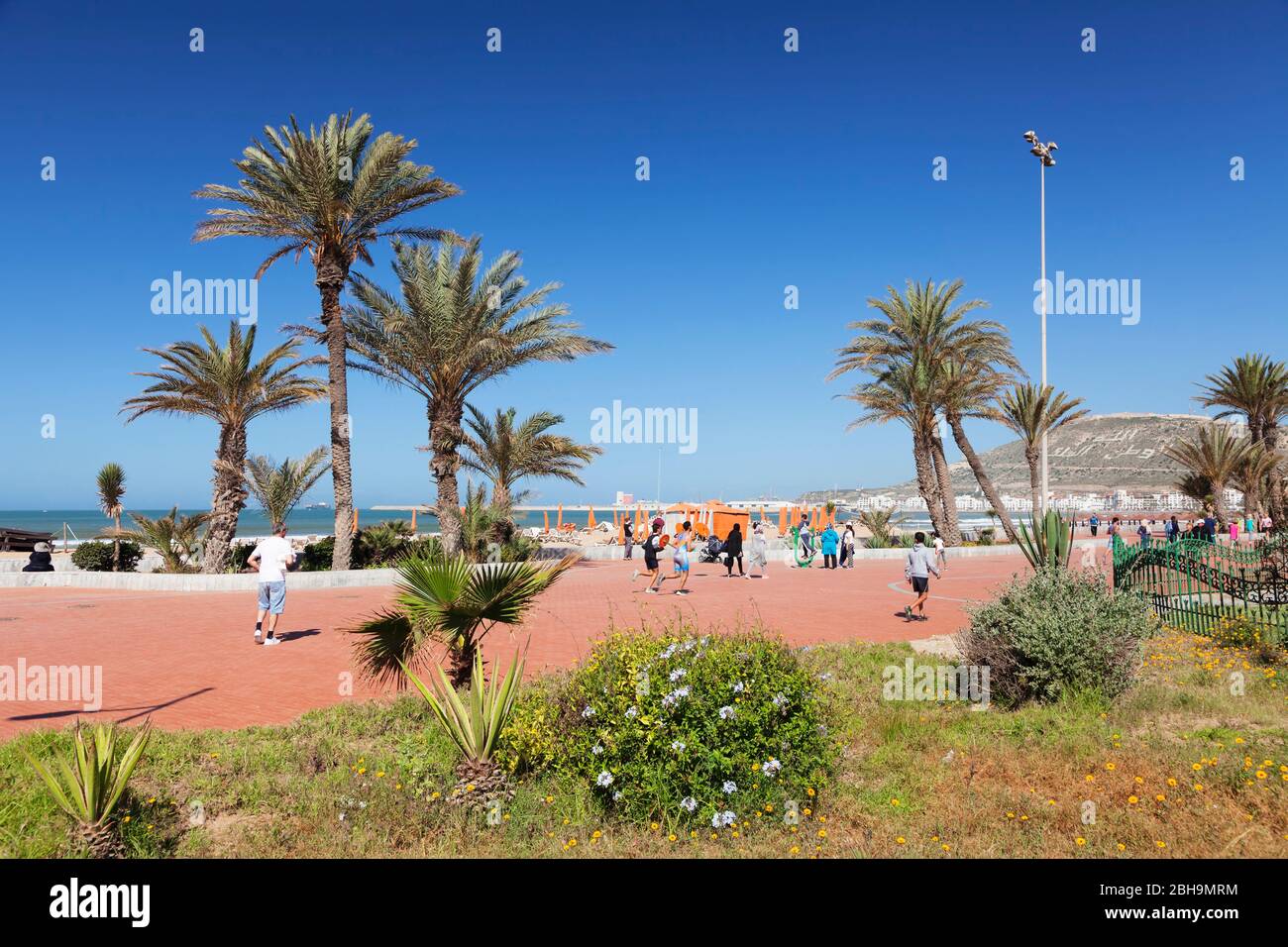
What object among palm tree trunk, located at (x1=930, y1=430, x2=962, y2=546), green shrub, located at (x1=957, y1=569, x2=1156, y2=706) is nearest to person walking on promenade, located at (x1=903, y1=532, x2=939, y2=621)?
green shrub, located at (x1=957, y1=569, x2=1156, y2=706)

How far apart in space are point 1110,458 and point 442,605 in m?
181

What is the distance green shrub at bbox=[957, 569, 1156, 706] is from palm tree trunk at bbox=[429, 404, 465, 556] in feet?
49.2

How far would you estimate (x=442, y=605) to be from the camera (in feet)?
17.7

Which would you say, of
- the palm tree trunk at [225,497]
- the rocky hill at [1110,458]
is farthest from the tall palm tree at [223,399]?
the rocky hill at [1110,458]

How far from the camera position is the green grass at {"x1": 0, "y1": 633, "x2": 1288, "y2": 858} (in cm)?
411

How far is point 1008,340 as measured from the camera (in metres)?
28.8

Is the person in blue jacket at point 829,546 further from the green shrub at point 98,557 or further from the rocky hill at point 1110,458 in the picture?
the rocky hill at point 1110,458

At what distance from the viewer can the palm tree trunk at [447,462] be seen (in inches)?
789

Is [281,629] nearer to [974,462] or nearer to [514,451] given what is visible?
[514,451]

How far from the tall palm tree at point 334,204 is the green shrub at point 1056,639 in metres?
15.5
